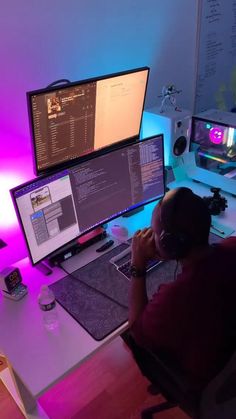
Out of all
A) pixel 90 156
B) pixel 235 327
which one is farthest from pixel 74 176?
pixel 235 327

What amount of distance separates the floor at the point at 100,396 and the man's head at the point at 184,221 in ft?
2.92

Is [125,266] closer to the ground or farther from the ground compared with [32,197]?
closer to the ground

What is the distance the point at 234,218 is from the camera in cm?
180

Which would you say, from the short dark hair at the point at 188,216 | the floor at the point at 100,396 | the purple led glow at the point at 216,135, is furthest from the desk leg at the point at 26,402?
the purple led glow at the point at 216,135

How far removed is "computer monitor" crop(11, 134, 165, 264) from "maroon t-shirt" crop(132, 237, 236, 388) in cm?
57

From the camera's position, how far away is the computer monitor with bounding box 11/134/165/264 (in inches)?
52.2

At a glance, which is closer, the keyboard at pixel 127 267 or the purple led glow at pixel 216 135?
the keyboard at pixel 127 267

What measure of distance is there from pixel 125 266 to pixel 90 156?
18.9 inches

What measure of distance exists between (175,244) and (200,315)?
8.0 inches

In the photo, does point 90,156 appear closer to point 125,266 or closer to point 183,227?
point 125,266

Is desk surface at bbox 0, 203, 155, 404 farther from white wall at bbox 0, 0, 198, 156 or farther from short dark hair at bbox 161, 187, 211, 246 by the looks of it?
white wall at bbox 0, 0, 198, 156

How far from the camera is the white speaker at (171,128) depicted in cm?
195

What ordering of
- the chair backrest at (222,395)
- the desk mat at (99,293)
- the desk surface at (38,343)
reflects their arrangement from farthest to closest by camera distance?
the desk mat at (99,293) < the desk surface at (38,343) < the chair backrest at (222,395)

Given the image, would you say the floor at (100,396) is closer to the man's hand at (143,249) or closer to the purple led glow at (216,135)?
the man's hand at (143,249)
